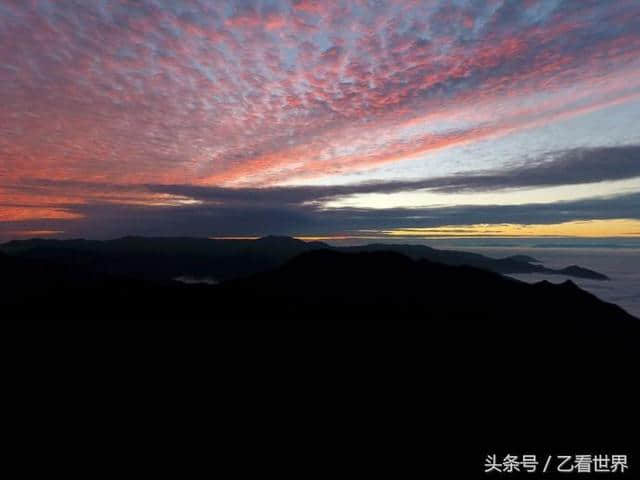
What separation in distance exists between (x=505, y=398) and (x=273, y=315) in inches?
2386

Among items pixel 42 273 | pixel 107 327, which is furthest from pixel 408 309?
pixel 42 273

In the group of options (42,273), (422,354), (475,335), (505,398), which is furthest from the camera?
(42,273)

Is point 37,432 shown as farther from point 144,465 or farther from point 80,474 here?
point 144,465

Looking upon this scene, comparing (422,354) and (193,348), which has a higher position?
(193,348)

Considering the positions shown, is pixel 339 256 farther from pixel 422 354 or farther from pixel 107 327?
pixel 107 327

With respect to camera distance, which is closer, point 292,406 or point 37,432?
point 37,432

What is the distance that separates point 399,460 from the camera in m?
53.8

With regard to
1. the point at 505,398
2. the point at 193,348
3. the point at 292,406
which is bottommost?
the point at 505,398

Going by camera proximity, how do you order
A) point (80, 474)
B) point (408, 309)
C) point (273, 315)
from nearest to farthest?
point (80, 474) < point (273, 315) < point (408, 309)

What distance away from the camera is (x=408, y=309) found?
121 m

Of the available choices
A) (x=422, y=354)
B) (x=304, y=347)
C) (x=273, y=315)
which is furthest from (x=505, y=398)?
(x=273, y=315)

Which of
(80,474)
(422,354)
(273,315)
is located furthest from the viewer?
(273,315)

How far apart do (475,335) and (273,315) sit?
5513cm

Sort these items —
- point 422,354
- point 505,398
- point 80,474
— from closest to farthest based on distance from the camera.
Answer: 1. point 80,474
2. point 505,398
3. point 422,354
